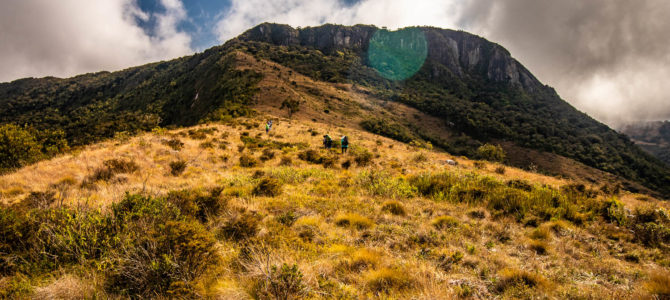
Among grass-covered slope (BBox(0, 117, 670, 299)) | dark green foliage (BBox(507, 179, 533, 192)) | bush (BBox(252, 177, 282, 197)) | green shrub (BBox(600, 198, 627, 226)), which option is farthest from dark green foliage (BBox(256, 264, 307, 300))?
dark green foliage (BBox(507, 179, 533, 192))

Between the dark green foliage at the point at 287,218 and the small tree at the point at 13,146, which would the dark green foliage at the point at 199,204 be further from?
the small tree at the point at 13,146

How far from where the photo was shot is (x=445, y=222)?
5293 millimetres

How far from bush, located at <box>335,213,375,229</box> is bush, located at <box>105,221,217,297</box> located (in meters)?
2.60

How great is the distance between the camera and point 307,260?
367cm

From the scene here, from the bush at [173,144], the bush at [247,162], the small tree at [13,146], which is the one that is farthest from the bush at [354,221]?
the small tree at [13,146]

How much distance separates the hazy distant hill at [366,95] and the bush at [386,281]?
44292 mm

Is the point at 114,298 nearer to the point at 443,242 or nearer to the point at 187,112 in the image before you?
the point at 443,242

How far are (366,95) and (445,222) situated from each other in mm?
108576

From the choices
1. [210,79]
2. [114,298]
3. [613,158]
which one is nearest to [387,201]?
[114,298]

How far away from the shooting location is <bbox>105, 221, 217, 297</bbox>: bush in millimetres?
2943

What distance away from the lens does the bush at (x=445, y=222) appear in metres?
5.21

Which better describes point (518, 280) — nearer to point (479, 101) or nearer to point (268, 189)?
point (268, 189)

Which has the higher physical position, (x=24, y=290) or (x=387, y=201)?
(x=387, y=201)

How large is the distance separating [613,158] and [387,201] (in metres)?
150
